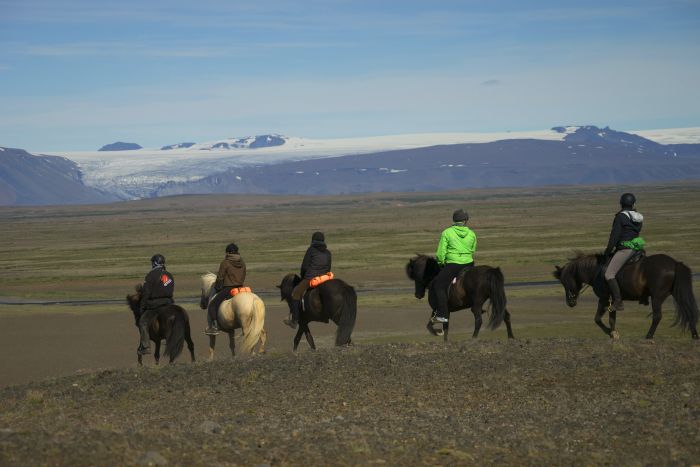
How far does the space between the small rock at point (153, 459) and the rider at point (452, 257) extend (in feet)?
30.3

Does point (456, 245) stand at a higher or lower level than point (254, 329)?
higher

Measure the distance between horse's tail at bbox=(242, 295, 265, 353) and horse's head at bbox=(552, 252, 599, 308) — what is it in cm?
543

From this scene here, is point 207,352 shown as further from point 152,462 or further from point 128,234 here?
point 128,234

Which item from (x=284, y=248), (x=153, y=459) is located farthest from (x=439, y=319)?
(x=284, y=248)

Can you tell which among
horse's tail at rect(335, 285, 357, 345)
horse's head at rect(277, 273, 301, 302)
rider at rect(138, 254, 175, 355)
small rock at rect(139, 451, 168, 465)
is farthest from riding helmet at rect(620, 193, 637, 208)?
small rock at rect(139, 451, 168, 465)

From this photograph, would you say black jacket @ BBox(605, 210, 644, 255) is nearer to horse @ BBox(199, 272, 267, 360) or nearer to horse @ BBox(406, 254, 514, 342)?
horse @ BBox(406, 254, 514, 342)

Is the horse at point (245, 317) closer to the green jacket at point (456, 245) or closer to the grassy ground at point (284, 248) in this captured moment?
the green jacket at point (456, 245)

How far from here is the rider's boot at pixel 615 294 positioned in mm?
17875

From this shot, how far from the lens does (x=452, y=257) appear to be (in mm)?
18516

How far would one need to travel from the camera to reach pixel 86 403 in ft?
47.7

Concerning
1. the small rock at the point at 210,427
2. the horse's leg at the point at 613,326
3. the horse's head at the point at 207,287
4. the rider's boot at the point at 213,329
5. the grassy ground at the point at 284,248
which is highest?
the horse's head at the point at 207,287

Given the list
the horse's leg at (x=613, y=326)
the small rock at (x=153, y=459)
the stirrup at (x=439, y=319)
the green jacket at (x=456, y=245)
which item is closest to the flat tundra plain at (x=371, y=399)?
the small rock at (x=153, y=459)

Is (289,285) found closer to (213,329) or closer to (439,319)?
(213,329)

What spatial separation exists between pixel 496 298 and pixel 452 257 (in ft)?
3.82
